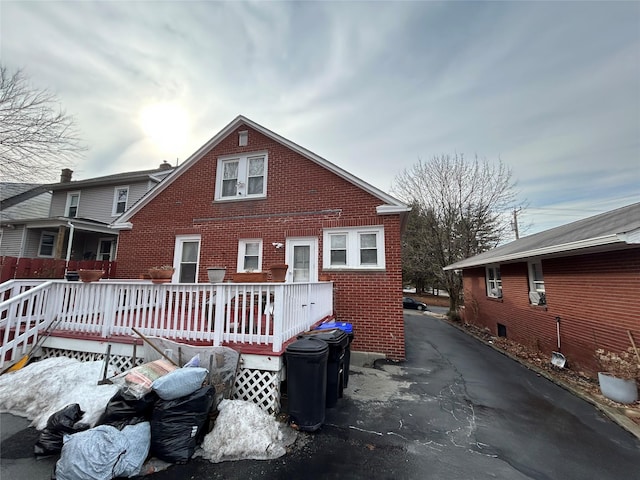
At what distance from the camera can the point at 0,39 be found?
9.24m

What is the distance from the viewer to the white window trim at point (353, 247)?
297 inches

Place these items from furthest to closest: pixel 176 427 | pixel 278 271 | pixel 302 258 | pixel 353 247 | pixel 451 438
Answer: pixel 302 258, pixel 353 247, pixel 278 271, pixel 451 438, pixel 176 427

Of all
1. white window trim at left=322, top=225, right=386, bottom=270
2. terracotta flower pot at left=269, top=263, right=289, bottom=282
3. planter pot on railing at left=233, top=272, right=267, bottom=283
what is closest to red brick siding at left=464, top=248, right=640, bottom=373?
white window trim at left=322, top=225, right=386, bottom=270

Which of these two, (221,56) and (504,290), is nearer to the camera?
(221,56)

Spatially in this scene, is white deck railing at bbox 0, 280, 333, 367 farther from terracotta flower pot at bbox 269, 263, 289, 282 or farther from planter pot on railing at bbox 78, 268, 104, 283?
terracotta flower pot at bbox 269, 263, 289, 282

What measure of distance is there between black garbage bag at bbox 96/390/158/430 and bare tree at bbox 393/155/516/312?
19.5 metres

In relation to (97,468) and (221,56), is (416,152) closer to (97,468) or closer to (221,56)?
(221,56)

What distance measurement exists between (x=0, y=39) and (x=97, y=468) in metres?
14.5

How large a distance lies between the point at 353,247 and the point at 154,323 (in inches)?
202

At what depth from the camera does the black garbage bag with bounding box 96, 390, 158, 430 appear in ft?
9.63

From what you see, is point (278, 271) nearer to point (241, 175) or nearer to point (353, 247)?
point (353, 247)

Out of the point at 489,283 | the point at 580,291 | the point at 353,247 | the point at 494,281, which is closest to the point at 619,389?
the point at 580,291

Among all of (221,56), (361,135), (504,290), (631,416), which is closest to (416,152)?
(361,135)

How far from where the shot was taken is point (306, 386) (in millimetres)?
3637
